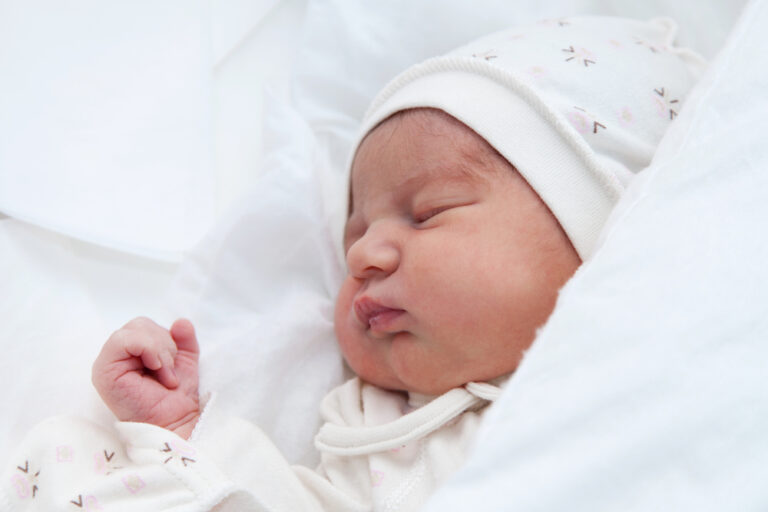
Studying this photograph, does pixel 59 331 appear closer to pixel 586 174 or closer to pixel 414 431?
pixel 414 431

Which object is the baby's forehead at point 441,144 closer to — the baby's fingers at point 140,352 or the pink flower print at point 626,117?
the pink flower print at point 626,117

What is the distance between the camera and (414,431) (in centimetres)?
95

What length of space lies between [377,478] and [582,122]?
0.53m

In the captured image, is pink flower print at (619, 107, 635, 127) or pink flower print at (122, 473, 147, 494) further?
pink flower print at (619, 107, 635, 127)

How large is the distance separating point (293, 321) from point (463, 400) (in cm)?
33

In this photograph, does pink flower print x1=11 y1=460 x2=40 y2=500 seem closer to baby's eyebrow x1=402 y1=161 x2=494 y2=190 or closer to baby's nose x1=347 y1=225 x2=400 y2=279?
baby's nose x1=347 y1=225 x2=400 y2=279

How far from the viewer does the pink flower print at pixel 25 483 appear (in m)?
0.88

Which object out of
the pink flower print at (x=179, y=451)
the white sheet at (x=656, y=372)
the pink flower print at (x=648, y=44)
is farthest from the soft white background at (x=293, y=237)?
the pink flower print at (x=648, y=44)

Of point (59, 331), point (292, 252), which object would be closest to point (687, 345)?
point (292, 252)

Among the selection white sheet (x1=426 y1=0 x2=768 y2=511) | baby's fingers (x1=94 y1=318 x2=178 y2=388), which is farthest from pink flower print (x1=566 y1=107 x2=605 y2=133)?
baby's fingers (x1=94 y1=318 x2=178 y2=388)

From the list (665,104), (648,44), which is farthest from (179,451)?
(648,44)

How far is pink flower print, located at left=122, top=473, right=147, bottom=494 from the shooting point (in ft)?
2.89

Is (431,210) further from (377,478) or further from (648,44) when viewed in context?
(648,44)

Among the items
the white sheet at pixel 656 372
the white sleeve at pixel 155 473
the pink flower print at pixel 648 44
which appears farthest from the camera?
the pink flower print at pixel 648 44
